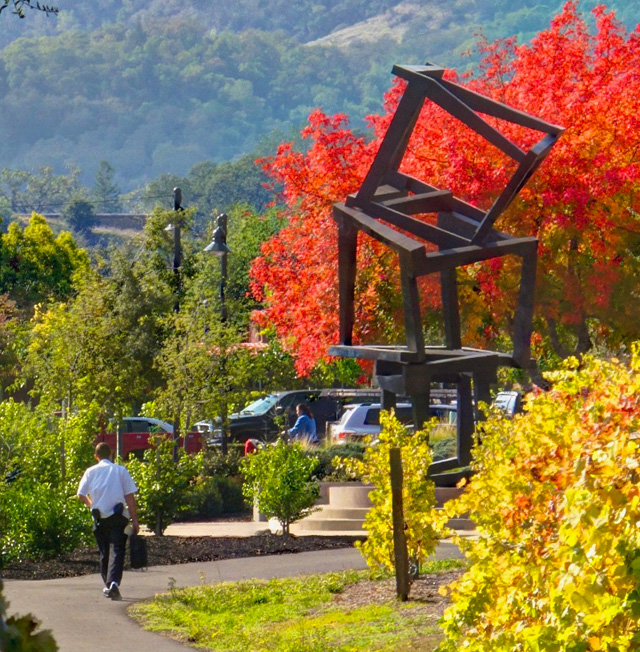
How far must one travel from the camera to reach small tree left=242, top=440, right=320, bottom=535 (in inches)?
614

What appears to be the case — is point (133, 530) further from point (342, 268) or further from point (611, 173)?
point (611, 173)

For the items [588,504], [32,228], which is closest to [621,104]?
[588,504]

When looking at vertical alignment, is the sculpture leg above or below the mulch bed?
above

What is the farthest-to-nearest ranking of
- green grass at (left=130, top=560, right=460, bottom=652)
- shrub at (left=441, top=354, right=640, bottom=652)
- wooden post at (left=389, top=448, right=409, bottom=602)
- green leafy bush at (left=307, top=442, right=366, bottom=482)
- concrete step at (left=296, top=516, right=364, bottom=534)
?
green leafy bush at (left=307, top=442, right=366, bottom=482) < concrete step at (left=296, top=516, right=364, bottom=534) < wooden post at (left=389, top=448, right=409, bottom=602) < green grass at (left=130, top=560, right=460, bottom=652) < shrub at (left=441, top=354, right=640, bottom=652)

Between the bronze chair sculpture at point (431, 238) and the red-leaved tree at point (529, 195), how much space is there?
484 centimetres

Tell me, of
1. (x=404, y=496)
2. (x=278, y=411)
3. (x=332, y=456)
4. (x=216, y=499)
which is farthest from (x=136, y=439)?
(x=404, y=496)

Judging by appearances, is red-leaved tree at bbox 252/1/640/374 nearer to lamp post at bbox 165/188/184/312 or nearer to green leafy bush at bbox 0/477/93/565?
green leafy bush at bbox 0/477/93/565

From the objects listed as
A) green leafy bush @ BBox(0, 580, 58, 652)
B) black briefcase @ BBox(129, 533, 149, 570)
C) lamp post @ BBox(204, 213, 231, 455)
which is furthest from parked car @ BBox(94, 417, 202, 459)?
green leafy bush @ BBox(0, 580, 58, 652)

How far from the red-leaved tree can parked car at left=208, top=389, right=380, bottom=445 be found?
28.0 feet

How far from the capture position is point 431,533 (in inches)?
414

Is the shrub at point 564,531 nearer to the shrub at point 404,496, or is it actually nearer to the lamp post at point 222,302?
the shrub at point 404,496

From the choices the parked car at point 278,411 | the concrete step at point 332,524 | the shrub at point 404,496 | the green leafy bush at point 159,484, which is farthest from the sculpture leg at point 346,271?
the parked car at point 278,411

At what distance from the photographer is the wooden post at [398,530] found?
999 cm

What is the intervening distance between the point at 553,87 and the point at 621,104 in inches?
56.1
